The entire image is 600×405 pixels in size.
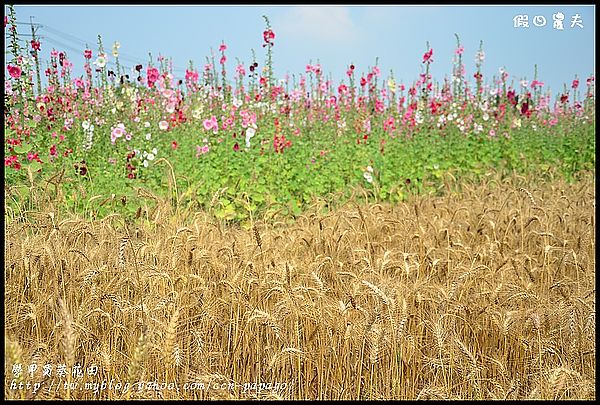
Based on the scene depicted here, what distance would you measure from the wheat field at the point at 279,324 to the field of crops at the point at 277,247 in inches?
0.6

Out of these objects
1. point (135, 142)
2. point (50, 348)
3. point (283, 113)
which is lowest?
point (50, 348)

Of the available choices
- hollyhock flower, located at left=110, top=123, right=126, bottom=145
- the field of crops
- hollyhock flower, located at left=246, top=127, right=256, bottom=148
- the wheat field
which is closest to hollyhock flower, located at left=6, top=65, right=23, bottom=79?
the field of crops

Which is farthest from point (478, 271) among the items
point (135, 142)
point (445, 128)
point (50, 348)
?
point (445, 128)

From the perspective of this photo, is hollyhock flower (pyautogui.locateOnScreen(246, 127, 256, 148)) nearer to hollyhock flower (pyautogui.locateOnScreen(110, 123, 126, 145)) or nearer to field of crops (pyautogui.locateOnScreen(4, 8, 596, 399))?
field of crops (pyautogui.locateOnScreen(4, 8, 596, 399))

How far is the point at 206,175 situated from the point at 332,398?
3104 millimetres

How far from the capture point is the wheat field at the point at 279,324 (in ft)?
8.56

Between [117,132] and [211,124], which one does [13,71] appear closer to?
[117,132]

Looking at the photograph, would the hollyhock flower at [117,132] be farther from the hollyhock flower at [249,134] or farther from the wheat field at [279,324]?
the wheat field at [279,324]

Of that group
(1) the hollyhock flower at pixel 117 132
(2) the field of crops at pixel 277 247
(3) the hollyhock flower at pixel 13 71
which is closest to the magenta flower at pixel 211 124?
(2) the field of crops at pixel 277 247

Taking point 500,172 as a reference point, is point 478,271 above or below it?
below

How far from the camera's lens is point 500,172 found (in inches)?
316

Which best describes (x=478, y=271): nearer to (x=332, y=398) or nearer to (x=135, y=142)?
(x=332, y=398)

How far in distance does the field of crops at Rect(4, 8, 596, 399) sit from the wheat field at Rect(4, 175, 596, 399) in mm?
15

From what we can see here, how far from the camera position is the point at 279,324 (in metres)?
2.83
